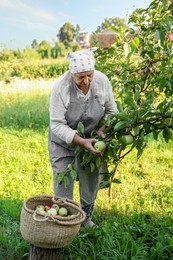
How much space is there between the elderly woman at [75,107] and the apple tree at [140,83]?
0.31 ft

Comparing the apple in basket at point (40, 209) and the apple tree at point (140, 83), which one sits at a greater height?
the apple tree at point (140, 83)

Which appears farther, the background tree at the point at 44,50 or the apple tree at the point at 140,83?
the background tree at the point at 44,50

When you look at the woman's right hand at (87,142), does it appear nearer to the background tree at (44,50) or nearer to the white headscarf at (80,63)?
the white headscarf at (80,63)

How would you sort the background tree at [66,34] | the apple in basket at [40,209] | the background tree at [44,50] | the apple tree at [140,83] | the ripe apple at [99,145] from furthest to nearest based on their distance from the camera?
the background tree at [66,34]
the background tree at [44,50]
the ripe apple at [99,145]
the apple in basket at [40,209]
the apple tree at [140,83]

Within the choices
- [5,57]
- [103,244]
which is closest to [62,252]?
[103,244]

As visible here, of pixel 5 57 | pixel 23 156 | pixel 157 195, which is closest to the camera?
pixel 157 195

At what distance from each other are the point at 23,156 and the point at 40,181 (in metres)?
0.90

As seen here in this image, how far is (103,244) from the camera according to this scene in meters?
2.60

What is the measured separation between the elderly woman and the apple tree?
0.31 feet

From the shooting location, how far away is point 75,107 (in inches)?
104

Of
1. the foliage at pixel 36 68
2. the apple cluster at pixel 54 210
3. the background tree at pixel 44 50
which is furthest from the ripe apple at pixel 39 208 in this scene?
the background tree at pixel 44 50

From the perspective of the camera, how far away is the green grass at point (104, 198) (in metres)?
2.58

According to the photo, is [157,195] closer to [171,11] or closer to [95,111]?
[95,111]

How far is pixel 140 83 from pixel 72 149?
31.0 inches
